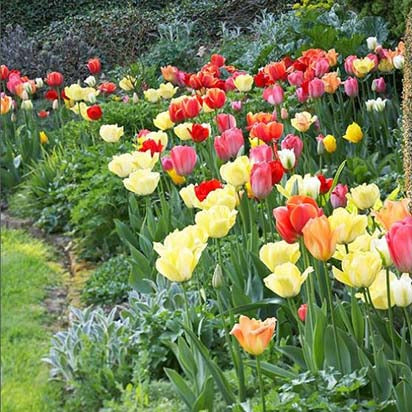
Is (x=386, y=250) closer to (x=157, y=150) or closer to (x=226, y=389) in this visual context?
(x=226, y=389)

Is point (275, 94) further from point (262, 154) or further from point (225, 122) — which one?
point (262, 154)

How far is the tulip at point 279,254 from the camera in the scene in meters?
2.43

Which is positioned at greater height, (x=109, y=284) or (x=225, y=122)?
(x=225, y=122)

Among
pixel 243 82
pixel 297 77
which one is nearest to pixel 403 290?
pixel 297 77

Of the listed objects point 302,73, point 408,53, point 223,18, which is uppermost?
point 408,53

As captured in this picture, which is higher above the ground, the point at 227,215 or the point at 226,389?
the point at 227,215

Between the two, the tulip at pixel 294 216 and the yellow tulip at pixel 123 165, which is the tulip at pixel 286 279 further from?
the yellow tulip at pixel 123 165

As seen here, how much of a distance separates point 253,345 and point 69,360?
114cm

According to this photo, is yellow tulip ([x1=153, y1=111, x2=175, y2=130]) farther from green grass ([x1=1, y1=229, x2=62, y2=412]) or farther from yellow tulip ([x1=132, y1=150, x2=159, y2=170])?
green grass ([x1=1, y1=229, x2=62, y2=412])

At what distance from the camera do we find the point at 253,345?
7.06 feet

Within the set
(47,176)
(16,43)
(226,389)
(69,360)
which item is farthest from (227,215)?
(16,43)

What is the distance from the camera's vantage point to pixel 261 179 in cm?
278

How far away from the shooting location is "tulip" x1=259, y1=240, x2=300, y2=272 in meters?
2.43

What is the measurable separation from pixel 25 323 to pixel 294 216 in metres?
1.87
